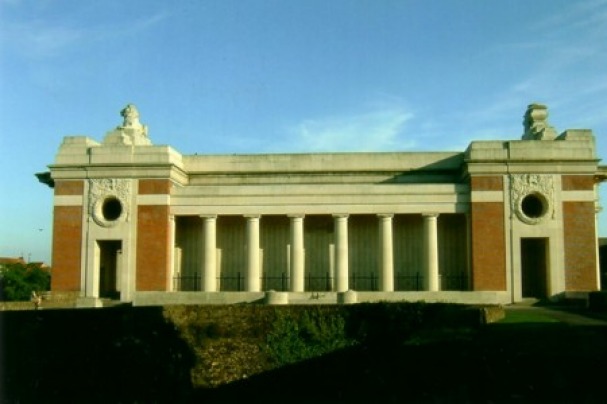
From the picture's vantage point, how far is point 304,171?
54.4m

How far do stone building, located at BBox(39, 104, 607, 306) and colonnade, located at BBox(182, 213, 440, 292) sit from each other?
0.27 ft

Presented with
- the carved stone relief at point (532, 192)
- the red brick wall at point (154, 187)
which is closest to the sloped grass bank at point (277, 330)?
the carved stone relief at point (532, 192)

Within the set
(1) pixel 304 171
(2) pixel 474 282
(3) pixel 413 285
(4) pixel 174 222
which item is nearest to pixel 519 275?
(2) pixel 474 282

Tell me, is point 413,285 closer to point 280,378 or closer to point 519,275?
point 519,275

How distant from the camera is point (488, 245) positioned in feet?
162

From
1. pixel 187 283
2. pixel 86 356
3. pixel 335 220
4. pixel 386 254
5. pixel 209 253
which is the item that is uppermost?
pixel 335 220

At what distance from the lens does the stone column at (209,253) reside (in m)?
50.2

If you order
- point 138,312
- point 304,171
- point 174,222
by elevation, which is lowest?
point 138,312

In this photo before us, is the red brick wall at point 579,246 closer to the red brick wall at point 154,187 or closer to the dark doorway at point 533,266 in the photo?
the dark doorway at point 533,266

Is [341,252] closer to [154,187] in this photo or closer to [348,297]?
[348,297]

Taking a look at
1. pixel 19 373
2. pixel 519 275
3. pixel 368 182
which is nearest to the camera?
pixel 19 373

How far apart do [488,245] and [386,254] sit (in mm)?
6049

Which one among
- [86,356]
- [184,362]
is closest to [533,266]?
[184,362]

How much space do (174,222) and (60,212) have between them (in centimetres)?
699
